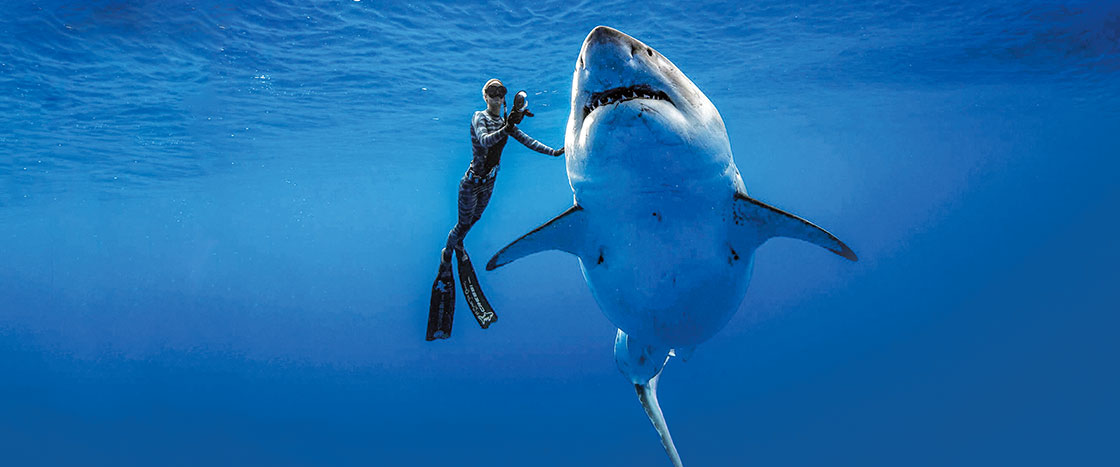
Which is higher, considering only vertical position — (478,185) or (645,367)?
(478,185)

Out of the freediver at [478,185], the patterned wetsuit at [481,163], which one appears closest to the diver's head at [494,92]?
the freediver at [478,185]

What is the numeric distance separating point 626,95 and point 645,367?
3208mm

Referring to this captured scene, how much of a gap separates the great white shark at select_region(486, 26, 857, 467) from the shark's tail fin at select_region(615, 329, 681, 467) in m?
0.80

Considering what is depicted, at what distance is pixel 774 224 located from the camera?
125 inches

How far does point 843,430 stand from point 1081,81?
48.0 ft

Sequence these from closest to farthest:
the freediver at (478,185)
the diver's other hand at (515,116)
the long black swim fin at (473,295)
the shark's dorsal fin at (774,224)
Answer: the shark's dorsal fin at (774,224) < the diver's other hand at (515,116) < the freediver at (478,185) < the long black swim fin at (473,295)

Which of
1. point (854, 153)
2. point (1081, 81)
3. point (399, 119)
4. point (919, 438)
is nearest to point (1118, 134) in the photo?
point (854, 153)

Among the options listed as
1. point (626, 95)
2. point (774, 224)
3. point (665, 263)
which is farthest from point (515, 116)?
point (774, 224)

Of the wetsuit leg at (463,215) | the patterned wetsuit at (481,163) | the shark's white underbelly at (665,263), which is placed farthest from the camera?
the wetsuit leg at (463,215)

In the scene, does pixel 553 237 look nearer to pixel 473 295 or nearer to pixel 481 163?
pixel 481 163

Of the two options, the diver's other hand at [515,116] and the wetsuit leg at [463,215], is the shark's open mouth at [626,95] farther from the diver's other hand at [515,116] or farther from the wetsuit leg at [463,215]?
the wetsuit leg at [463,215]

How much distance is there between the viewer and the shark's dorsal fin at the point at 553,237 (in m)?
3.21

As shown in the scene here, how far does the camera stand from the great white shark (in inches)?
95.0

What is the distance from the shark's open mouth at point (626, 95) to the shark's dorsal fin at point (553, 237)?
0.79 m
